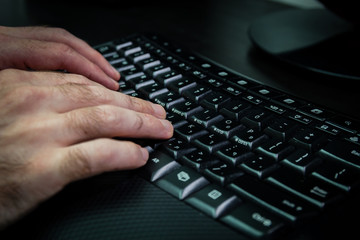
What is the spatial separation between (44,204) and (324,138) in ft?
0.96

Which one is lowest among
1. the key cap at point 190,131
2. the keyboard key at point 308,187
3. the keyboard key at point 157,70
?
the keyboard key at point 308,187

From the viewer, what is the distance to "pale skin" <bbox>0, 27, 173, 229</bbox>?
A: 40 cm

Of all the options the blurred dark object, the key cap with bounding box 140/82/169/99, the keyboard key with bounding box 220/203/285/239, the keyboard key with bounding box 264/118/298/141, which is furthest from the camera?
the blurred dark object

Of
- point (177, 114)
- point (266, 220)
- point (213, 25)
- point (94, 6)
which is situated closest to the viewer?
point (266, 220)

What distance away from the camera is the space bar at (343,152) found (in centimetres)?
41

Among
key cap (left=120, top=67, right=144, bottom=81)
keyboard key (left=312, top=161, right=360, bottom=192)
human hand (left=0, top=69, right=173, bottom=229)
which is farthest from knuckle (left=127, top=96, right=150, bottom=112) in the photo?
keyboard key (left=312, top=161, right=360, bottom=192)

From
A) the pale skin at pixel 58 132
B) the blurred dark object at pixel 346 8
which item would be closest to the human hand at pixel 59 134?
the pale skin at pixel 58 132

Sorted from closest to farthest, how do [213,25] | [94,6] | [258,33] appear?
[258,33]
[213,25]
[94,6]

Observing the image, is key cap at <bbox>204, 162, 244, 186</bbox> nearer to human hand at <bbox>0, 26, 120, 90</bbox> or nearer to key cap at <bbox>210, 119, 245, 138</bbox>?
key cap at <bbox>210, 119, 245, 138</bbox>

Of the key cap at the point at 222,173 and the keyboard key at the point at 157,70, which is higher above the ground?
the keyboard key at the point at 157,70

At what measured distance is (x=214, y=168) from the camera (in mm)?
417

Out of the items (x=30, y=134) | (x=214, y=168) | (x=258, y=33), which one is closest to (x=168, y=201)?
(x=214, y=168)

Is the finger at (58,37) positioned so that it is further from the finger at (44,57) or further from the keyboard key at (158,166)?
the keyboard key at (158,166)

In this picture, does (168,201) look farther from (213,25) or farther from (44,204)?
(213,25)
